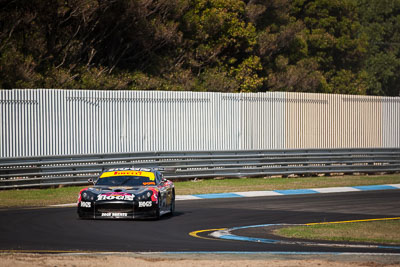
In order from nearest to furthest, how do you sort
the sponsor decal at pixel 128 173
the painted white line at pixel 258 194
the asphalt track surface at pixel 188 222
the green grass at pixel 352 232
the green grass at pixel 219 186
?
the asphalt track surface at pixel 188 222 → the green grass at pixel 352 232 → the sponsor decal at pixel 128 173 → the green grass at pixel 219 186 → the painted white line at pixel 258 194

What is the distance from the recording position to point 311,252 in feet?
40.6

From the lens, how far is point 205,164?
96.3 feet

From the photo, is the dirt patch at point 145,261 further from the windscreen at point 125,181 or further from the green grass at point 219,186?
the green grass at point 219,186

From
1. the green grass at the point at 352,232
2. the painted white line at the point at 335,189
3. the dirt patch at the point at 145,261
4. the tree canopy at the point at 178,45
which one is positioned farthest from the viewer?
the tree canopy at the point at 178,45

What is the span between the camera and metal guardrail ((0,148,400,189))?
82.2ft

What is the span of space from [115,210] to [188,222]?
64.3 inches

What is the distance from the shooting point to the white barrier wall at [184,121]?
2594cm

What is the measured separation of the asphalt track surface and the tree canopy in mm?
13197

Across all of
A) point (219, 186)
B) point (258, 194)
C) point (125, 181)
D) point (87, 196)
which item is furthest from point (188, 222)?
point (219, 186)

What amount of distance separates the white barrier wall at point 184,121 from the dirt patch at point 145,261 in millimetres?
14506

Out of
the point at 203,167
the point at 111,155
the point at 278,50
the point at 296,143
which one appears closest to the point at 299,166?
the point at 296,143

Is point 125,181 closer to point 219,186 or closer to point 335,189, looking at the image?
point 219,186

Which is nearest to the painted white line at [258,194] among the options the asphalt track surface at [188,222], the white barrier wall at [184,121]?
the asphalt track surface at [188,222]

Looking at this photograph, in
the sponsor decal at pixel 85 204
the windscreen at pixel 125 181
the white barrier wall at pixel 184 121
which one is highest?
the white barrier wall at pixel 184 121
